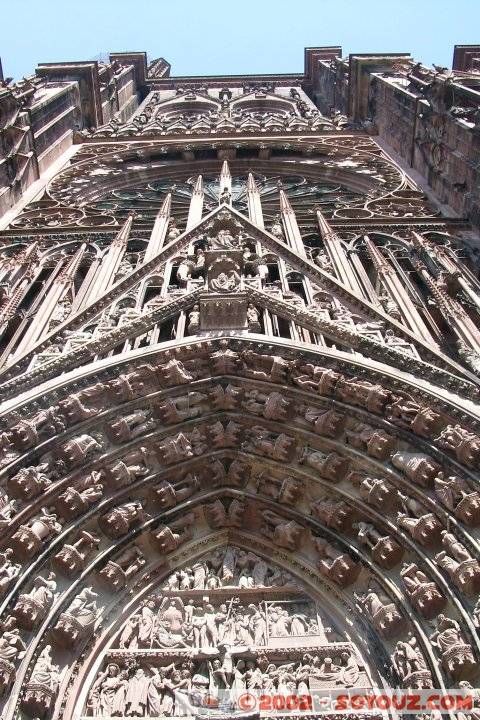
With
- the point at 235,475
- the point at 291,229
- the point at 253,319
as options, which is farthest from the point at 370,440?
the point at 291,229

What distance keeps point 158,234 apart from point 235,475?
236 inches

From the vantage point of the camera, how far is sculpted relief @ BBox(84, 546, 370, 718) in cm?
681

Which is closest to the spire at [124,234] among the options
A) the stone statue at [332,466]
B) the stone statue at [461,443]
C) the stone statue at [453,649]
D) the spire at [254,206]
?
the spire at [254,206]

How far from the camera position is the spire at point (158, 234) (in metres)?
12.2

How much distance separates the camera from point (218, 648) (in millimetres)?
7258

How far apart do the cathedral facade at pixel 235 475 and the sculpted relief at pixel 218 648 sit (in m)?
0.02

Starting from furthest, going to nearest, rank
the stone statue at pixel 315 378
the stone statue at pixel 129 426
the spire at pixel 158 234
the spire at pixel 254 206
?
the spire at pixel 254 206 → the spire at pixel 158 234 → the stone statue at pixel 315 378 → the stone statue at pixel 129 426

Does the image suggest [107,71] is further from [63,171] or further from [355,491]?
[355,491]

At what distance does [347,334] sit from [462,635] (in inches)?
149

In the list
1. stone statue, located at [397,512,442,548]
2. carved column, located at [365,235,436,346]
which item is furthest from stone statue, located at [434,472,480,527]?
carved column, located at [365,235,436,346]

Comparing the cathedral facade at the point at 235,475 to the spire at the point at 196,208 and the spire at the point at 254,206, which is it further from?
the spire at the point at 254,206

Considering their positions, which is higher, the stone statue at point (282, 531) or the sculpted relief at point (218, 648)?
the stone statue at point (282, 531)

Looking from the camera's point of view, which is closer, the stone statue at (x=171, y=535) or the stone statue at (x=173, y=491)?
the stone statue at (x=171, y=535)

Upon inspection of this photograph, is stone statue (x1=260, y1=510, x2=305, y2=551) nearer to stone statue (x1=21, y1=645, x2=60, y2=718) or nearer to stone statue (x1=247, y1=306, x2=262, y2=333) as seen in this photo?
stone statue (x1=247, y1=306, x2=262, y2=333)
